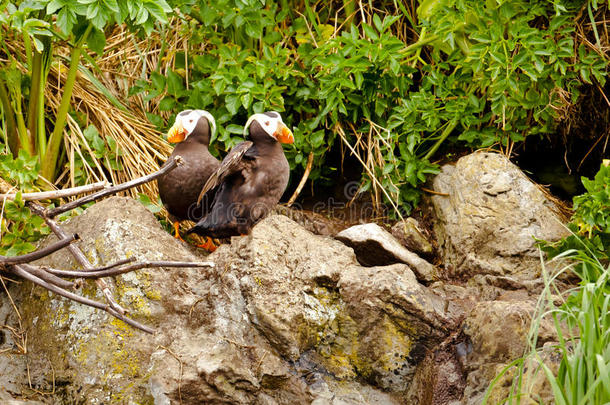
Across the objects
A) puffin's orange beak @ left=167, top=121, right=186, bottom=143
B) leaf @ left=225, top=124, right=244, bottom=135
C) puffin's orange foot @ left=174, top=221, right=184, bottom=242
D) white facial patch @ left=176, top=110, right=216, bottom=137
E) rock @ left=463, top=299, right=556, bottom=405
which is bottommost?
puffin's orange foot @ left=174, top=221, right=184, bottom=242

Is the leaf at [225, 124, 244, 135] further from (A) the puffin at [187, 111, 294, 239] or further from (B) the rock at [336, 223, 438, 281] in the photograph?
(B) the rock at [336, 223, 438, 281]

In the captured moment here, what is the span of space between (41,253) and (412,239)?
1922mm

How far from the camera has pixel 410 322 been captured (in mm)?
2775

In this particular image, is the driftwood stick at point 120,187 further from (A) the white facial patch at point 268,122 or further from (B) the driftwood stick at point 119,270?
(A) the white facial patch at point 268,122

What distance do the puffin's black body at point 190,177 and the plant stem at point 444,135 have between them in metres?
1.21

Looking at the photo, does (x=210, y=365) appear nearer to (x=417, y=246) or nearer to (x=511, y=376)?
(x=511, y=376)

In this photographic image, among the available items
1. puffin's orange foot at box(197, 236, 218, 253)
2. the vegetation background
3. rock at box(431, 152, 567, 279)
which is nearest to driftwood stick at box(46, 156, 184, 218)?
the vegetation background

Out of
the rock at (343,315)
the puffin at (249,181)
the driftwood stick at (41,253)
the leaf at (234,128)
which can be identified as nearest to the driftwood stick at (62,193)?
the driftwood stick at (41,253)

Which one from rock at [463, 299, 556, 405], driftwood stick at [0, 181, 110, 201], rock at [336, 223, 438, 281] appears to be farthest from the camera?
rock at [336, 223, 438, 281]

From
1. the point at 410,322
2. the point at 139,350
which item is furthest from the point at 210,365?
the point at 410,322

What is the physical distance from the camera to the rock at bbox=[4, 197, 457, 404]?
8.29 ft

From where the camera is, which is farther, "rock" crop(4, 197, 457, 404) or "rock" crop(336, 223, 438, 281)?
"rock" crop(336, 223, 438, 281)

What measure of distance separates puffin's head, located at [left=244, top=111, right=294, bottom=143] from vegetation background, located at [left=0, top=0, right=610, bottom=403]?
30 centimetres

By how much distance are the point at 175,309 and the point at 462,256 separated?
60.0 inches
